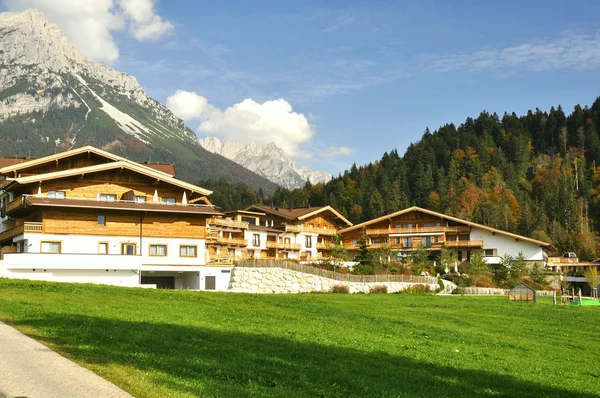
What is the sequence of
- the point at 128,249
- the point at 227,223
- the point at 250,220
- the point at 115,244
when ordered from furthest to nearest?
1. the point at 250,220
2. the point at 227,223
3. the point at 128,249
4. the point at 115,244

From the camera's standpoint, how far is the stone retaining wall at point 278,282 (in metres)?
51.8

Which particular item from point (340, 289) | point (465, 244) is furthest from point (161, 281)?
point (465, 244)

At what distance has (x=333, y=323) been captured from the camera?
23734 mm

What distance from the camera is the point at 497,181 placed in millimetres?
153375

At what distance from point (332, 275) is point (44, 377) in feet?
148

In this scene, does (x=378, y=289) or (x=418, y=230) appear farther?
(x=418, y=230)

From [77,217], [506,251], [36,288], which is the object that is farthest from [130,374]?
[506,251]

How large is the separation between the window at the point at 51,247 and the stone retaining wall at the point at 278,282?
533 inches

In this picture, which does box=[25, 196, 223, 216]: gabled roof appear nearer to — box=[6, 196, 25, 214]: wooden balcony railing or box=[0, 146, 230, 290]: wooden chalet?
box=[0, 146, 230, 290]: wooden chalet

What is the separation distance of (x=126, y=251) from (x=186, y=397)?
41.3 meters

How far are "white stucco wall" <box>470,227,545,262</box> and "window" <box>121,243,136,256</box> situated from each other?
188ft

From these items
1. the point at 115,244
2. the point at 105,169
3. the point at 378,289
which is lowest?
the point at 378,289

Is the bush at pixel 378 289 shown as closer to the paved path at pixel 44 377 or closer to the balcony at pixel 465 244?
the balcony at pixel 465 244

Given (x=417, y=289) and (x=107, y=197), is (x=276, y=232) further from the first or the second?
(x=107, y=197)
